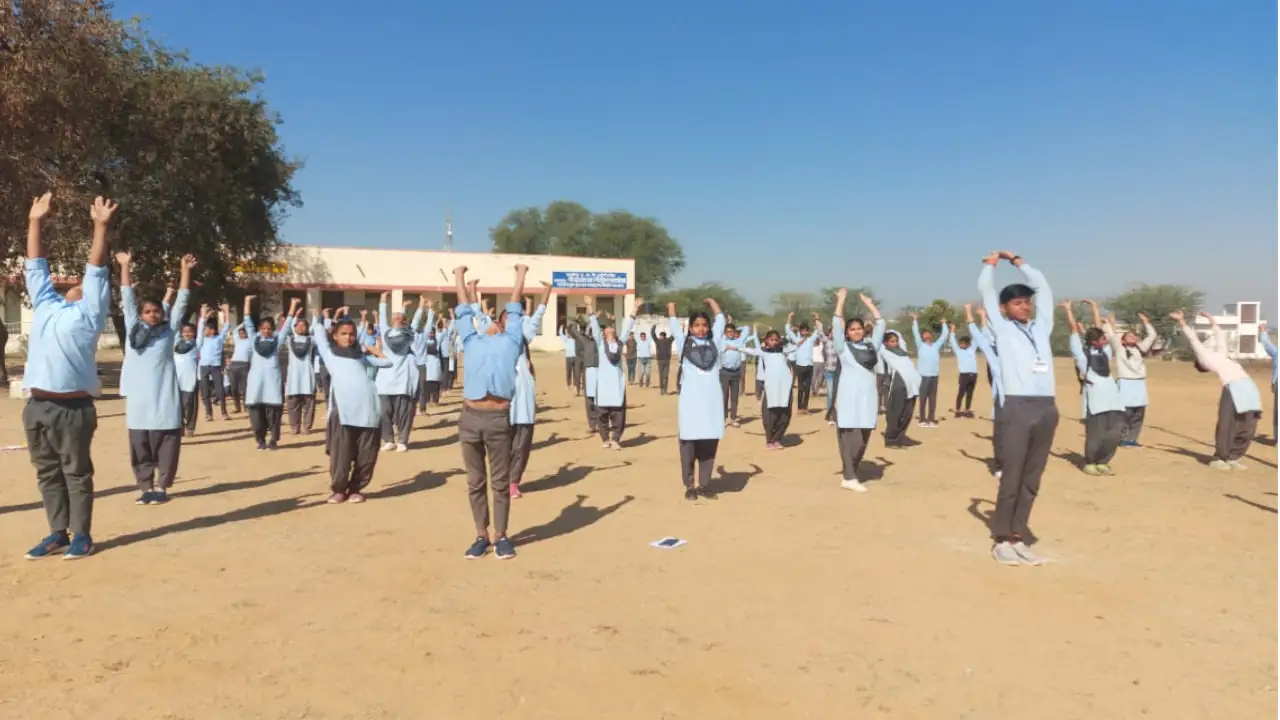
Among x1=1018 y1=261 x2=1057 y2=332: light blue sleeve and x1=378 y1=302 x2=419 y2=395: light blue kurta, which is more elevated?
x1=1018 y1=261 x2=1057 y2=332: light blue sleeve

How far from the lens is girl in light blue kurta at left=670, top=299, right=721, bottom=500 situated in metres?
7.77

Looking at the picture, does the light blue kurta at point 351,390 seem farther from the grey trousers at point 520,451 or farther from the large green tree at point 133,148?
the large green tree at point 133,148

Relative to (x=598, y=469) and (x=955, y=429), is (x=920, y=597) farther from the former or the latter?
(x=955, y=429)

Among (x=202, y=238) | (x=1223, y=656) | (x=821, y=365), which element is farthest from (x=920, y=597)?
(x=202, y=238)

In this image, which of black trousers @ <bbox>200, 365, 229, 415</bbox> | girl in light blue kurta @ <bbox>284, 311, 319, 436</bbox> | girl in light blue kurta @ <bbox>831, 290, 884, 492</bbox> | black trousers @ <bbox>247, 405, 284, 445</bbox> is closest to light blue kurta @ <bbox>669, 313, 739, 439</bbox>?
girl in light blue kurta @ <bbox>831, 290, 884, 492</bbox>

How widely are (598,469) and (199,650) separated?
5.86 m

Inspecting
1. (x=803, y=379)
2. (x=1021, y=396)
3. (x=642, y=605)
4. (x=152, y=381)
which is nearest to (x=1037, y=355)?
(x=1021, y=396)

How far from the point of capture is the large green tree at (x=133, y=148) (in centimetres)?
1589

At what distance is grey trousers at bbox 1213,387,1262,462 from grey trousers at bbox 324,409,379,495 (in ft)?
30.7

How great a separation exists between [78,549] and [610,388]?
653 cm

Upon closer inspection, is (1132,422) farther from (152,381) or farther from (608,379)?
(152,381)

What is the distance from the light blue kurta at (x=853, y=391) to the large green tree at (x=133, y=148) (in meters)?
15.2

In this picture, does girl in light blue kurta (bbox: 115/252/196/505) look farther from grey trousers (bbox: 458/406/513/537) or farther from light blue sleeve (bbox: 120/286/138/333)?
grey trousers (bbox: 458/406/513/537)

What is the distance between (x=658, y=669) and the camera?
4.13 metres
